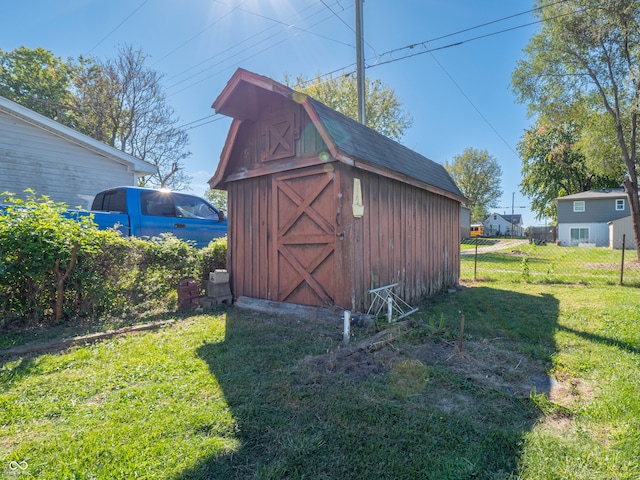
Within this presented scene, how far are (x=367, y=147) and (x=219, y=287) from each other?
389 cm

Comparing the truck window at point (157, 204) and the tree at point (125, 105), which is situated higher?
the tree at point (125, 105)

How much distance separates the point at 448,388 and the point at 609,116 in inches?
694

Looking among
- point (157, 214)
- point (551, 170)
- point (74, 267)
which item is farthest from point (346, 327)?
point (551, 170)

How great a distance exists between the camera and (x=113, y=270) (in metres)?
5.52

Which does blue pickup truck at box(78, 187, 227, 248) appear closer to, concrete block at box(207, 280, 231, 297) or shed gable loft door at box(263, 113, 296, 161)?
concrete block at box(207, 280, 231, 297)

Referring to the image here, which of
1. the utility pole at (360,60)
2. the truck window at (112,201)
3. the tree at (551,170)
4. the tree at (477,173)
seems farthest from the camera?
the tree at (477,173)

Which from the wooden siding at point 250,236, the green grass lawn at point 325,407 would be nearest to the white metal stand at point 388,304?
the green grass lawn at point 325,407

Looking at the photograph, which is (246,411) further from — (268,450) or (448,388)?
(448,388)

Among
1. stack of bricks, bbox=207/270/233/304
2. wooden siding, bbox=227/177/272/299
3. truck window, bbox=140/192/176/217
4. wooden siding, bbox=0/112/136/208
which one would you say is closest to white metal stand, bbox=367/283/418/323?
wooden siding, bbox=227/177/272/299

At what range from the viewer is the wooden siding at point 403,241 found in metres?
5.25

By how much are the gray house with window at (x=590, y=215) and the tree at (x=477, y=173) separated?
22785mm

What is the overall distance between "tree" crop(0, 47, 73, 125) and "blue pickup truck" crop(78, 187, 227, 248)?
795 inches

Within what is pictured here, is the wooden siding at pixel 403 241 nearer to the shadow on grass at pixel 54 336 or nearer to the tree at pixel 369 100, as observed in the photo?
the shadow on grass at pixel 54 336

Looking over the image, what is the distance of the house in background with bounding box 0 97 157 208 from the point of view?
8539mm
